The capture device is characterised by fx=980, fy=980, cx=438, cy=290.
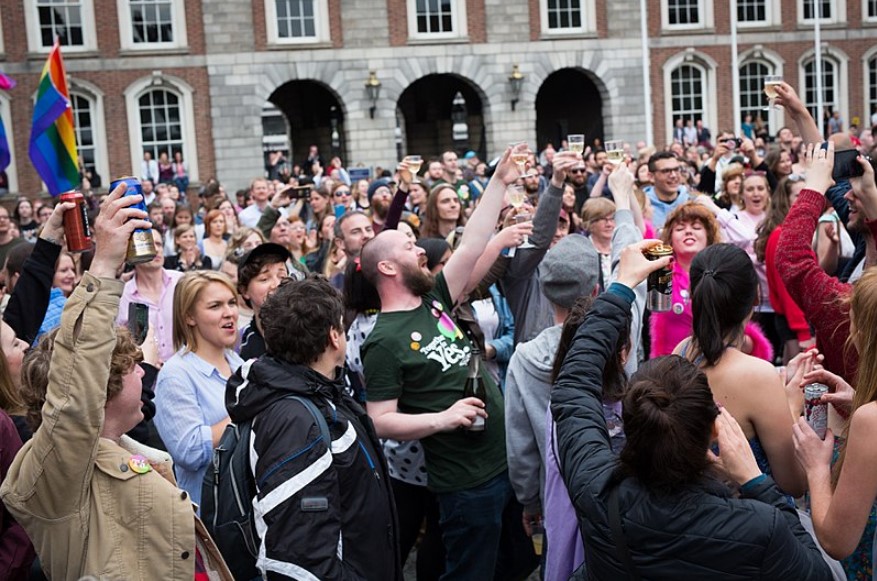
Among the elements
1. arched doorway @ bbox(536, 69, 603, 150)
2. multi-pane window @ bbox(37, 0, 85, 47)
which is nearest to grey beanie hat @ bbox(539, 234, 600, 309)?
multi-pane window @ bbox(37, 0, 85, 47)

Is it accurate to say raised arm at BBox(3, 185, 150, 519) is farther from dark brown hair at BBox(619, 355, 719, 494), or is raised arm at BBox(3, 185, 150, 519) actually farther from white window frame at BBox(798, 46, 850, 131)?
white window frame at BBox(798, 46, 850, 131)

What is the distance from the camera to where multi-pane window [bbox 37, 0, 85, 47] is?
2452cm

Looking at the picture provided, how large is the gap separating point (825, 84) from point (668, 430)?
30533 mm

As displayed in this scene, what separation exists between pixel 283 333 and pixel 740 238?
4.61 meters

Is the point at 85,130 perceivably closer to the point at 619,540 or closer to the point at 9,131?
the point at 9,131

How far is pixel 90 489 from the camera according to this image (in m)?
2.77

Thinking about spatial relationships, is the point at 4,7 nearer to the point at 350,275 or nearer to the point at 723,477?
the point at 350,275

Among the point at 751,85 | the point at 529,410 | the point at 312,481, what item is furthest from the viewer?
the point at 751,85

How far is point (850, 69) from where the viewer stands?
97.3ft

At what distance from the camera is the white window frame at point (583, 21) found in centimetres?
2727

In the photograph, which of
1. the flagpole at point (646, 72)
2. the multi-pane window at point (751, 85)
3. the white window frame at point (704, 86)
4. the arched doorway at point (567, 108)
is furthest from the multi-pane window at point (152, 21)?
the multi-pane window at point (751, 85)

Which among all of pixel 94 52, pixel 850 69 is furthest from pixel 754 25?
pixel 94 52

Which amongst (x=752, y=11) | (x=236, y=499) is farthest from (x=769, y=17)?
(x=236, y=499)

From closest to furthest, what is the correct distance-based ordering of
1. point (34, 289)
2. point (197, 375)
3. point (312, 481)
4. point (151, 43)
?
point (312, 481) → point (197, 375) → point (34, 289) → point (151, 43)
